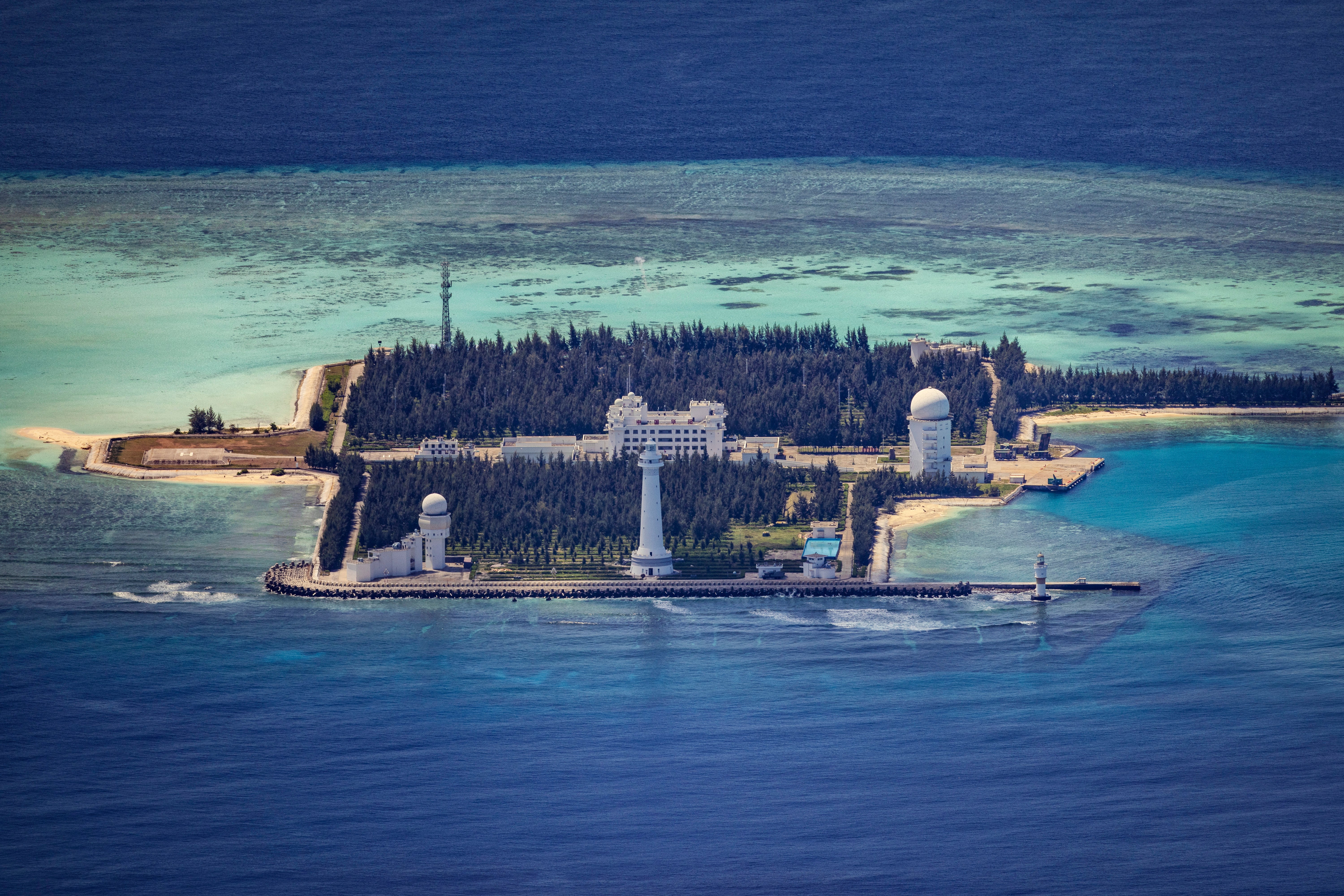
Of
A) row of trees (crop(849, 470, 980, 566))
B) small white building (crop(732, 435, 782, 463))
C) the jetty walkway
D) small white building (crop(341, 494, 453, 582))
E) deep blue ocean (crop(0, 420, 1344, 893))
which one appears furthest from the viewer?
small white building (crop(732, 435, 782, 463))

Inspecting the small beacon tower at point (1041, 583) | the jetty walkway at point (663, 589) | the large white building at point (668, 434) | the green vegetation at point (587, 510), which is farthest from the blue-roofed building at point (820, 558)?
the large white building at point (668, 434)

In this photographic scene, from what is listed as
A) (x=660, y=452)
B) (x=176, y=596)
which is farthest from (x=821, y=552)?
(x=176, y=596)

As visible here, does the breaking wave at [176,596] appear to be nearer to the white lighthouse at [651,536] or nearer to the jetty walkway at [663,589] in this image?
the jetty walkway at [663,589]

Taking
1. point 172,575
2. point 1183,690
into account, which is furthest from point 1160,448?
point 172,575

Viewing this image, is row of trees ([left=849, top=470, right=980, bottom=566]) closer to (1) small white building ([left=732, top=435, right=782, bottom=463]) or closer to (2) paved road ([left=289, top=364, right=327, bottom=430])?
(1) small white building ([left=732, top=435, right=782, bottom=463])

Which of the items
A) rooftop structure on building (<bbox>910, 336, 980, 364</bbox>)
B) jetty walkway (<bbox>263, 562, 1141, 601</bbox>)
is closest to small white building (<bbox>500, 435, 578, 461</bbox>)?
jetty walkway (<bbox>263, 562, 1141, 601</bbox>)

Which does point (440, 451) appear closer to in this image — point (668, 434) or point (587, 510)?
point (668, 434)

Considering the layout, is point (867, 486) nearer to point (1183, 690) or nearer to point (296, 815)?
point (1183, 690)
